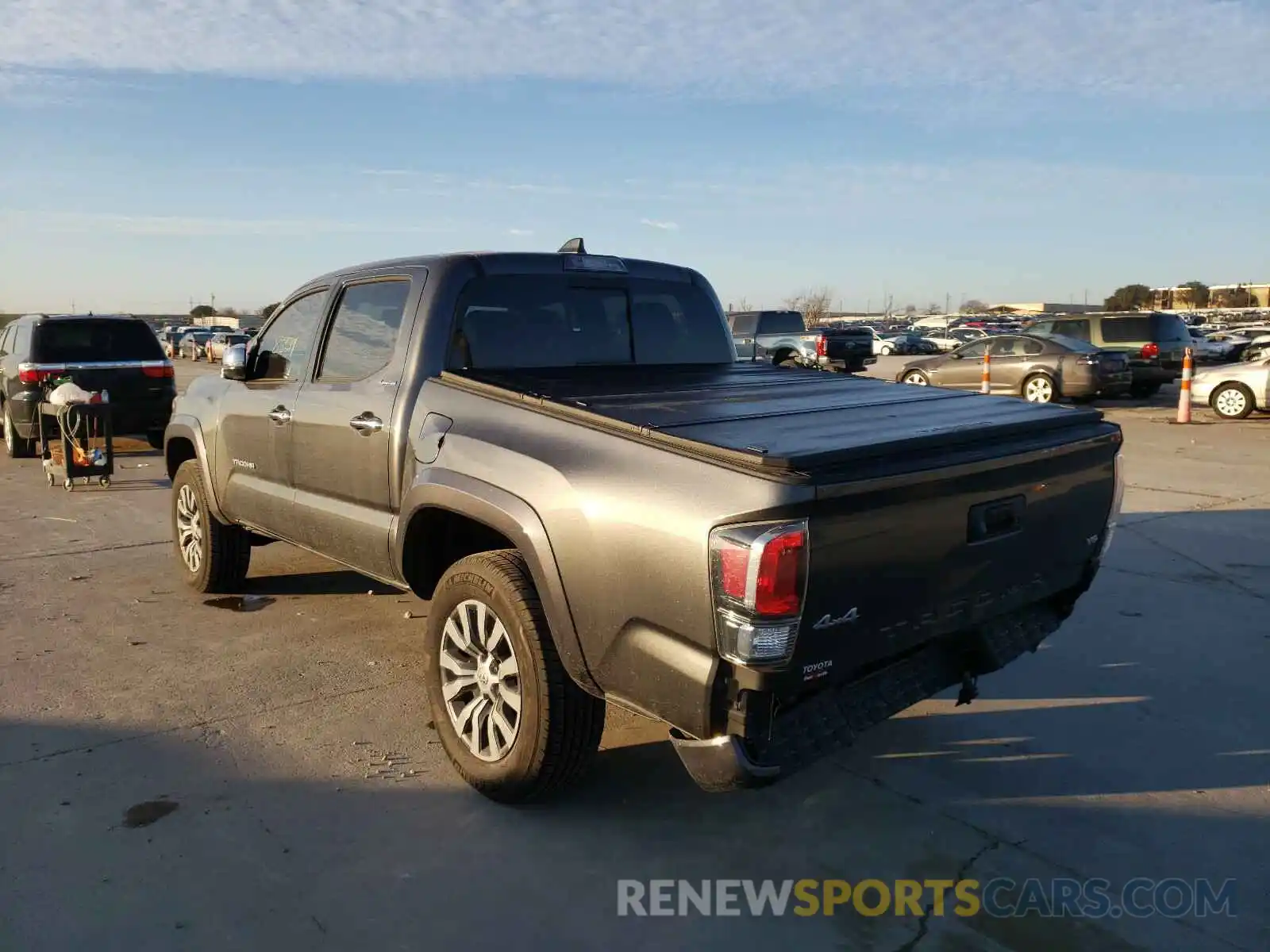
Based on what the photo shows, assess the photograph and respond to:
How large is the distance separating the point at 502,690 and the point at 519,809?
442 millimetres

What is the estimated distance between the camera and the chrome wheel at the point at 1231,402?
16.6 m

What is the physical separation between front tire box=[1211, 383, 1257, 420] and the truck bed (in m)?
14.8

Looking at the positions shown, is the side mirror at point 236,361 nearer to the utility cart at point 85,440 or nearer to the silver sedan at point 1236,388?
the utility cart at point 85,440

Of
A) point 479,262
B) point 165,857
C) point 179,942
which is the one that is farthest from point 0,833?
point 479,262

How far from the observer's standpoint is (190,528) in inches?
250

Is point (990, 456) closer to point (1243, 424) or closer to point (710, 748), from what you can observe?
point (710, 748)

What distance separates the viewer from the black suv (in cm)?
1195

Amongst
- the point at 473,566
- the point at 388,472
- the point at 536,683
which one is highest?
the point at 388,472

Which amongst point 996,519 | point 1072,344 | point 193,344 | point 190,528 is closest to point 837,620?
point 996,519

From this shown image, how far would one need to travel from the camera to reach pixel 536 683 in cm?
338

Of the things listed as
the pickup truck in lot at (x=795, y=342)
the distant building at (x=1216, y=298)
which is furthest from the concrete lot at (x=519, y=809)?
the distant building at (x=1216, y=298)

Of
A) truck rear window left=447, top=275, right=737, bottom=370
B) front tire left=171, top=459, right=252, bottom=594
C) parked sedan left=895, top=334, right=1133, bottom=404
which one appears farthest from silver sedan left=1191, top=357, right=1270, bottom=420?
front tire left=171, top=459, right=252, bottom=594

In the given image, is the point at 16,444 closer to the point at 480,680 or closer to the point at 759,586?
the point at 480,680

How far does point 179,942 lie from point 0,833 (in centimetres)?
104
